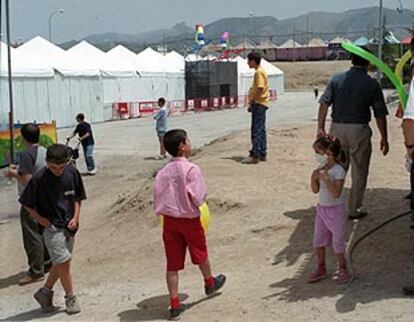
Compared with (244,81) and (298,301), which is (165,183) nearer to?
(298,301)

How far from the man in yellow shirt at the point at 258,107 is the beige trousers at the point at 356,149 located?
155 inches

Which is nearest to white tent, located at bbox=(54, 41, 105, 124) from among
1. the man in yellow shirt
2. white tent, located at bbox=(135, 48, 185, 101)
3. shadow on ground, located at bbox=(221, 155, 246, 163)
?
white tent, located at bbox=(135, 48, 185, 101)

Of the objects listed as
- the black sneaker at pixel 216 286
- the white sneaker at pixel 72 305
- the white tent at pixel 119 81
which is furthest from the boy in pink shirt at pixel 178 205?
the white tent at pixel 119 81

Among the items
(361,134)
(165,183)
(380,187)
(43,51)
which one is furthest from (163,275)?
(43,51)

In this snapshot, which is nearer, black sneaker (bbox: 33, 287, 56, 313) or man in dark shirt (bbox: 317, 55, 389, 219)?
black sneaker (bbox: 33, 287, 56, 313)

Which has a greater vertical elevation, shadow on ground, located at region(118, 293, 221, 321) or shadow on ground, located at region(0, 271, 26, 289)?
shadow on ground, located at region(118, 293, 221, 321)

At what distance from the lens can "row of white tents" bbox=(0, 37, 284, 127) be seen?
30.8 m

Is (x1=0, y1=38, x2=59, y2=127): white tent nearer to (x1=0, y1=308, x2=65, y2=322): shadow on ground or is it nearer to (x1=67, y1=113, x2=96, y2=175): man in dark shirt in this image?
(x1=67, y1=113, x2=96, y2=175): man in dark shirt

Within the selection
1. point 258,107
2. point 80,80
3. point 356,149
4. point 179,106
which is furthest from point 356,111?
point 179,106

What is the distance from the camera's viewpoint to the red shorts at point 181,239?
5957 millimetres

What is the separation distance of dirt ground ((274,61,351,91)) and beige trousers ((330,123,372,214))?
68.5m

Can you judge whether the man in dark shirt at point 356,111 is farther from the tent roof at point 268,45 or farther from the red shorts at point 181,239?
the tent roof at point 268,45

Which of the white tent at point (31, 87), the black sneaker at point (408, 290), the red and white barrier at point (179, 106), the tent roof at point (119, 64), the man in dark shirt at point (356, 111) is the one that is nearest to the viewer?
the black sneaker at point (408, 290)

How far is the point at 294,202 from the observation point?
367 inches
